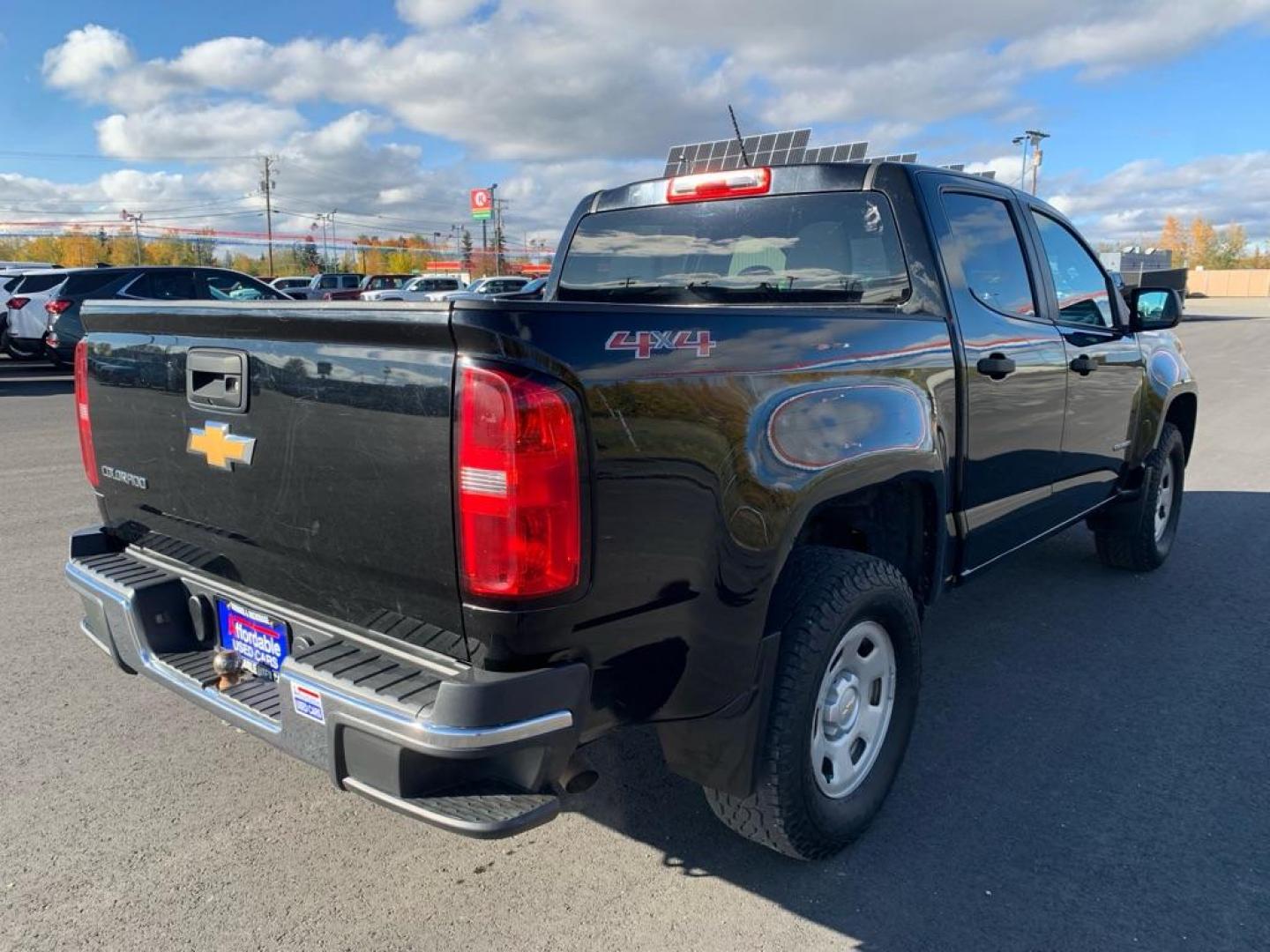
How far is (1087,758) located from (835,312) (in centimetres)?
189

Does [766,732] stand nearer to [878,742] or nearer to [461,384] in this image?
[878,742]

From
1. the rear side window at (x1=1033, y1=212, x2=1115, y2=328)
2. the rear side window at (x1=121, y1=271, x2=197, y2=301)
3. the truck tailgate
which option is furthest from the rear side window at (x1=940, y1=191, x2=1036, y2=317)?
the rear side window at (x1=121, y1=271, x2=197, y2=301)

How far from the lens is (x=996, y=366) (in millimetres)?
3465

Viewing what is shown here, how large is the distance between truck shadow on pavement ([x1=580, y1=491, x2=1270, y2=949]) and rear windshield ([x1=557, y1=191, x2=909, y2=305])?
171 cm

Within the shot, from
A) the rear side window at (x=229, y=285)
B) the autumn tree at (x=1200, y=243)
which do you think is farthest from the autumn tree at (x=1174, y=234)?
the rear side window at (x=229, y=285)

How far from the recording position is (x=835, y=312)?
274 centimetres

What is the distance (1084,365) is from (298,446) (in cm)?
344

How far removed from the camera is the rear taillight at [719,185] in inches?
146

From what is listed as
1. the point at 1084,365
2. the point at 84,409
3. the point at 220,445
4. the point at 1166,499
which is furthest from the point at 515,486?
the point at 1166,499

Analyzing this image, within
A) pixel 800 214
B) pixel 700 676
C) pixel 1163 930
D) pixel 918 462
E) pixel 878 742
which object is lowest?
pixel 1163 930

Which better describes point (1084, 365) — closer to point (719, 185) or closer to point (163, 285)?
point (719, 185)

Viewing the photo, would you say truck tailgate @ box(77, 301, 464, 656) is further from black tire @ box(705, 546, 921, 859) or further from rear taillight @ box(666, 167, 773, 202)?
rear taillight @ box(666, 167, 773, 202)

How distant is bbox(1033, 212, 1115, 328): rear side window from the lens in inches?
167

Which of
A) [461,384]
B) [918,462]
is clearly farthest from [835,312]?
[461,384]
